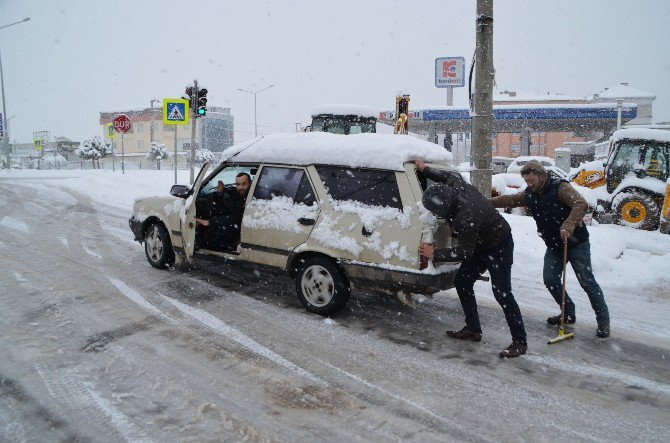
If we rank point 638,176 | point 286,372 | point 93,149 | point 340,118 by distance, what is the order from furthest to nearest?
point 93,149 → point 340,118 → point 638,176 → point 286,372

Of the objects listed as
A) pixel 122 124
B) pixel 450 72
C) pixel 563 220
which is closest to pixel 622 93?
pixel 450 72

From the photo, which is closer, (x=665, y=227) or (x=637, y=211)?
(x=665, y=227)

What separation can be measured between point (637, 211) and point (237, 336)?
42.0ft

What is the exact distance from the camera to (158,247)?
7012 mm

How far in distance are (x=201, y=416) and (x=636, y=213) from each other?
543 inches

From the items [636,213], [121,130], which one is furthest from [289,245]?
[121,130]

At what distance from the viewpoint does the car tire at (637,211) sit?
13.2 meters

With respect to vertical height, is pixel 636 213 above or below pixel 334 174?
below

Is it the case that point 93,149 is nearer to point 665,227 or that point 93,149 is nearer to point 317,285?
point 665,227

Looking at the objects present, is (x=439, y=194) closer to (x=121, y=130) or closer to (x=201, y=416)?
(x=201, y=416)

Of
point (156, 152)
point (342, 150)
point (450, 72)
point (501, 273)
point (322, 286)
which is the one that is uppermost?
point (450, 72)

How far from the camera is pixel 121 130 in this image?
832 inches

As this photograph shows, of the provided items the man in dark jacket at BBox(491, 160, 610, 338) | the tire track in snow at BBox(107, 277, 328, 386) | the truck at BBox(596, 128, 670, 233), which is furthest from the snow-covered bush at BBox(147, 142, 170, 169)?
the man in dark jacket at BBox(491, 160, 610, 338)

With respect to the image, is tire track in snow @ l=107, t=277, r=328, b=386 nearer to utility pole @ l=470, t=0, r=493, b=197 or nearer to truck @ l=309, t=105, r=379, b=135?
utility pole @ l=470, t=0, r=493, b=197
